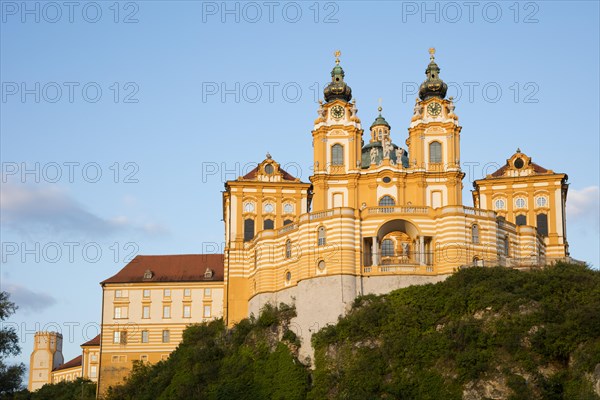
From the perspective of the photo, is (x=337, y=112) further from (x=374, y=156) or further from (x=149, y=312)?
(x=149, y=312)

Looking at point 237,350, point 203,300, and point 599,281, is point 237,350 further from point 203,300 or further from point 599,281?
point 599,281

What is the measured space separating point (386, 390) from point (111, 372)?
3338 centimetres

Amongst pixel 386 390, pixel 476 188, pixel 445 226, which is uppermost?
pixel 476 188

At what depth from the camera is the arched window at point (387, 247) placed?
86.8 m

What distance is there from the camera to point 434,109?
306 ft

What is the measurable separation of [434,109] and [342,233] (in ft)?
60.4

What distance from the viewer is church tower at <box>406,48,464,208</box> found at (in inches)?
3580

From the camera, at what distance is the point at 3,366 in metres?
75.8

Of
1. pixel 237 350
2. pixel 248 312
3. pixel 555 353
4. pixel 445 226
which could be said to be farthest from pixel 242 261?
pixel 555 353

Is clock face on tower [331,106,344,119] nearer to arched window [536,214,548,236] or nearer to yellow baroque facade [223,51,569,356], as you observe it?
yellow baroque facade [223,51,569,356]

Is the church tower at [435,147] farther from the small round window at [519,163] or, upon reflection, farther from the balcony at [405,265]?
the balcony at [405,265]

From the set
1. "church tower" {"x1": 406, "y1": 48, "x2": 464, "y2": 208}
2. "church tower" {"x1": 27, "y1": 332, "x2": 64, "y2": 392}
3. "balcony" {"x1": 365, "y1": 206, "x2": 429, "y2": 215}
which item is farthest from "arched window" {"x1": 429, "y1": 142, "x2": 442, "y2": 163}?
"church tower" {"x1": 27, "y1": 332, "x2": 64, "y2": 392}

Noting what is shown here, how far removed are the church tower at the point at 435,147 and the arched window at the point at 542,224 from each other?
327 inches

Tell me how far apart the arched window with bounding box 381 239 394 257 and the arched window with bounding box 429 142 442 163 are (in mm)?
9747
